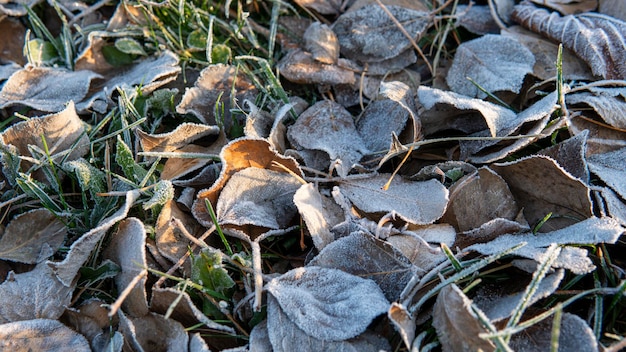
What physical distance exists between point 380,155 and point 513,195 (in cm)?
37

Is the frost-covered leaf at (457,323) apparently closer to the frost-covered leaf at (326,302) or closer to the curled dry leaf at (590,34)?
the frost-covered leaf at (326,302)

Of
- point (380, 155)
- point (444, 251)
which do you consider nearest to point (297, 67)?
point (380, 155)

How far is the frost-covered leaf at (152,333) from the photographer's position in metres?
1.24

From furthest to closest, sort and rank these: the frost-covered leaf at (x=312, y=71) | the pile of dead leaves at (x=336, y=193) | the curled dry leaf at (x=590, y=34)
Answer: the frost-covered leaf at (x=312, y=71) → the curled dry leaf at (x=590, y=34) → the pile of dead leaves at (x=336, y=193)

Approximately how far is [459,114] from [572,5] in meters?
0.65

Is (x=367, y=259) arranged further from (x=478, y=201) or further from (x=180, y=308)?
(x=180, y=308)

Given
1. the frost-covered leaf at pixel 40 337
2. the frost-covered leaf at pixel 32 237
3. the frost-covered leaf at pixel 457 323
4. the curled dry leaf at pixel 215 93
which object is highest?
the curled dry leaf at pixel 215 93

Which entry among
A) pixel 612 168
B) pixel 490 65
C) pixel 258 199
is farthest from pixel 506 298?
pixel 490 65

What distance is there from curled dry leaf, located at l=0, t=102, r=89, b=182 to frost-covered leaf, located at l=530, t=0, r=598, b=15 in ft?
5.05

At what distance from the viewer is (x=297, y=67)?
1785mm

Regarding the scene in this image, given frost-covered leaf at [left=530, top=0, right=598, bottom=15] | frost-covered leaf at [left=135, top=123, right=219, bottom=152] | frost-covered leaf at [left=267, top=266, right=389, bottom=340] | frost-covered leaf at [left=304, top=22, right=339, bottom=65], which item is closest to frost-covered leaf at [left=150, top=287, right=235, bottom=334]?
frost-covered leaf at [left=267, top=266, right=389, bottom=340]

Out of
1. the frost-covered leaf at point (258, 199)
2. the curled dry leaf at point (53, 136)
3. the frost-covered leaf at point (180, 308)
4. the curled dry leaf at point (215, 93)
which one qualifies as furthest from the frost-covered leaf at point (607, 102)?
the curled dry leaf at point (53, 136)

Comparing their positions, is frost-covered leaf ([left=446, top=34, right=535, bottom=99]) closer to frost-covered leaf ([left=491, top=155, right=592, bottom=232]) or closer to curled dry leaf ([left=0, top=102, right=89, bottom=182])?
frost-covered leaf ([left=491, top=155, right=592, bottom=232])

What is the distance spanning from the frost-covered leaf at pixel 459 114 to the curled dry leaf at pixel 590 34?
13.0 inches
